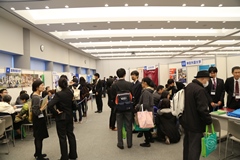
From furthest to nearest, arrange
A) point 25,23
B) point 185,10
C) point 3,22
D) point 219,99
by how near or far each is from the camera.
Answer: point 185,10, point 25,23, point 3,22, point 219,99

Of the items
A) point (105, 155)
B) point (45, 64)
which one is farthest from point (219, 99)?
point (45, 64)

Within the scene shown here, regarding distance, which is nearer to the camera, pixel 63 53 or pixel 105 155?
pixel 105 155

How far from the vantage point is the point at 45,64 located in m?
11.4

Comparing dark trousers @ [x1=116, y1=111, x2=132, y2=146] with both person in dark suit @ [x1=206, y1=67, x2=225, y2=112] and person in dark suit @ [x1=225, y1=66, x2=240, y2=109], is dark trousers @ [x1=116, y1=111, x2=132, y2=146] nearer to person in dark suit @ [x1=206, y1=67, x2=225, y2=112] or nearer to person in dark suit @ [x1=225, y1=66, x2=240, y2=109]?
person in dark suit @ [x1=206, y1=67, x2=225, y2=112]

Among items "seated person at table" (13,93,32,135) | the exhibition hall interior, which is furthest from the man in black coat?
"seated person at table" (13,93,32,135)

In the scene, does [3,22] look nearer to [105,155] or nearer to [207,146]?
[105,155]

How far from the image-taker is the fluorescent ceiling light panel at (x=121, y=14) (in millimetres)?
8023

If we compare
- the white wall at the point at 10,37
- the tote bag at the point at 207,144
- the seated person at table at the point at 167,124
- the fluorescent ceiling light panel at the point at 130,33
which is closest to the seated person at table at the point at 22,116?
the seated person at table at the point at 167,124

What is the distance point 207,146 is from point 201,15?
25.1ft

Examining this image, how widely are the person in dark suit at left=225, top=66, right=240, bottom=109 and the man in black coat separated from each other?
1.62 metres

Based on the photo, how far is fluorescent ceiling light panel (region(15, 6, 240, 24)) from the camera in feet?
26.3

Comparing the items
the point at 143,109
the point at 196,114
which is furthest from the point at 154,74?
the point at 196,114

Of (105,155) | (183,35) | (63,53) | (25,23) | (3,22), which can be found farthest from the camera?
(63,53)

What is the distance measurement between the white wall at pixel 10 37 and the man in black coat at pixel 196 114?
716 centimetres
